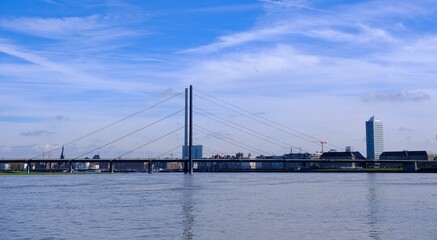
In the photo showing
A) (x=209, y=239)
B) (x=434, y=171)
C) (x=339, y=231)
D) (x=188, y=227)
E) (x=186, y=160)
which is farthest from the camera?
(x=434, y=171)

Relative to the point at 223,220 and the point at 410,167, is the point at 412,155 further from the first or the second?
the point at 223,220

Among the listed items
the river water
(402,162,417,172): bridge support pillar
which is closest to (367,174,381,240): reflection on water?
the river water

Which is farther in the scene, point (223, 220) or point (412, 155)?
point (412, 155)

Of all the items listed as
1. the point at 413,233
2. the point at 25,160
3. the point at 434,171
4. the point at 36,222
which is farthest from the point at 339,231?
the point at 434,171

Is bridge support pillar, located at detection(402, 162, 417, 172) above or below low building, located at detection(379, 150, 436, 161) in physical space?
below

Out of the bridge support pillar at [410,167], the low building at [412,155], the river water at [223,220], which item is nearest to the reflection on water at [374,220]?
the river water at [223,220]

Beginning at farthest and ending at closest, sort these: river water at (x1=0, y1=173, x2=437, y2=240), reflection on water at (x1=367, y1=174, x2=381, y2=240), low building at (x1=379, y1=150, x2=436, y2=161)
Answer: low building at (x1=379, y1=150, x2=436, y2=161), river water at (x1=0, y1=173, x2=437, y2=240), reflection on water at (x1=367, y1=174, x2=381, y2=240)

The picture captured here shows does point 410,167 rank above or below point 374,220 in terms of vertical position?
above

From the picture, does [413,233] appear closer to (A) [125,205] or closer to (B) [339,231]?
(B) [339,231]

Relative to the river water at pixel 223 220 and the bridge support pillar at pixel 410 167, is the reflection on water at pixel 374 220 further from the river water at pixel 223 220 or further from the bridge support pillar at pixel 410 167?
the bridge support pillar at pixel 410 167

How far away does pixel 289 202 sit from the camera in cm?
3111

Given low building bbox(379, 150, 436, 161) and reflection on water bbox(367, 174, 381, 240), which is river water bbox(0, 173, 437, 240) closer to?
reflection on water bbox(367, 174, 381, 240)

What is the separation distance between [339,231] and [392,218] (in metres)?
4.91

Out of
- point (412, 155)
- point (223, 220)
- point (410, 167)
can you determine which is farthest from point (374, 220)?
point (412, 155)
